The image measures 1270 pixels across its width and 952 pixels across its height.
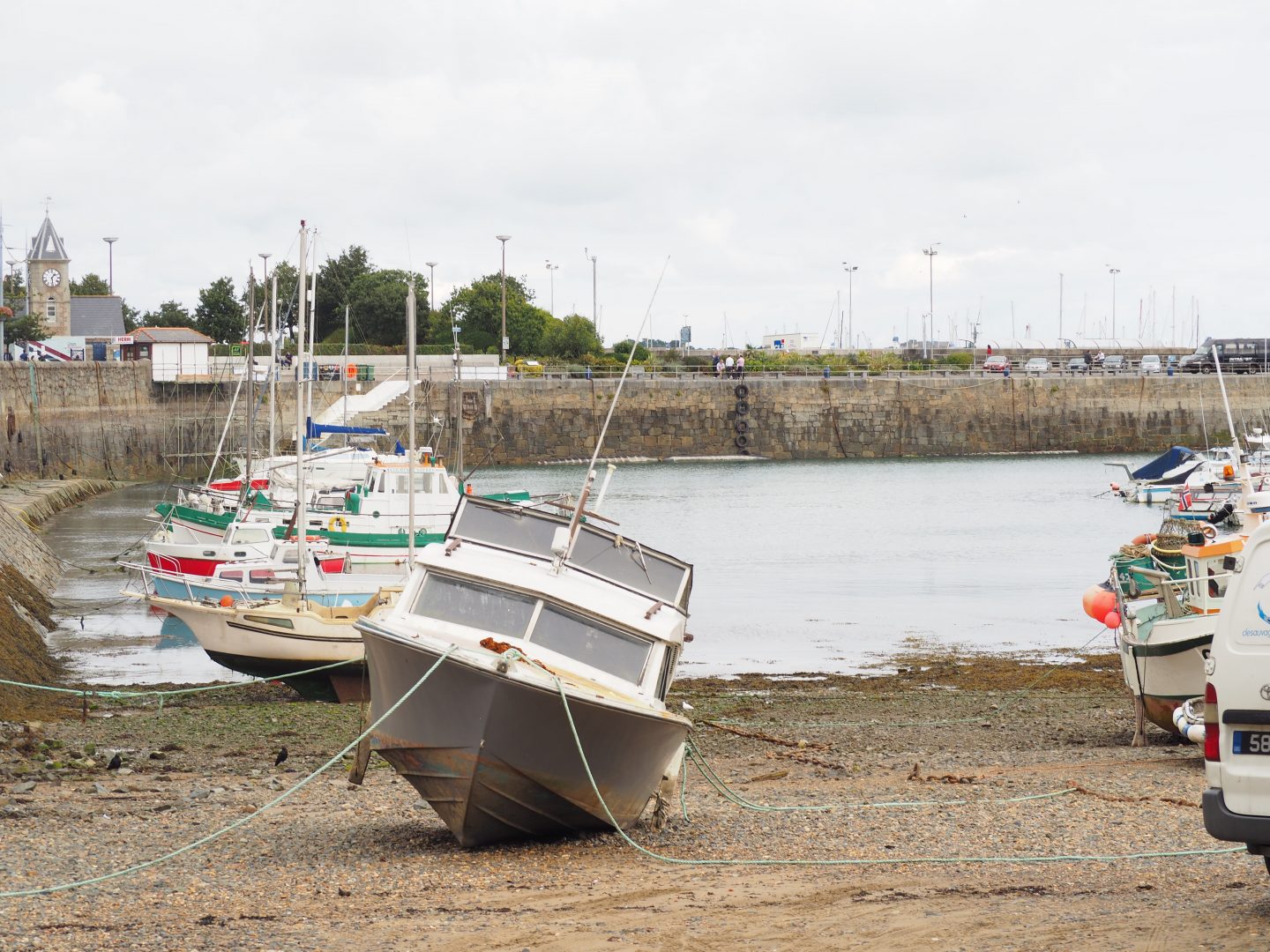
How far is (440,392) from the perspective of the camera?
7500 centimetres

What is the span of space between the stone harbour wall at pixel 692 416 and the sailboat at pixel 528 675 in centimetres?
5700

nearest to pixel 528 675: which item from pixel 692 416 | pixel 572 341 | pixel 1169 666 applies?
pixel 1169 666

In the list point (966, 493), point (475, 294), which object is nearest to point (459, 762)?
point (966, 493)

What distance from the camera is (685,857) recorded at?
32.6 ft

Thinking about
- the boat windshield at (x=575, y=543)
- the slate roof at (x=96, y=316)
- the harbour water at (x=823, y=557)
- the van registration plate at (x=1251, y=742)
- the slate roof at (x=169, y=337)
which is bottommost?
the harbour water at (x=823, y=557)

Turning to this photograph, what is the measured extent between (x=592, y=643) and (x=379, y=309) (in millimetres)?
89278

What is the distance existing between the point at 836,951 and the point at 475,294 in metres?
93.9

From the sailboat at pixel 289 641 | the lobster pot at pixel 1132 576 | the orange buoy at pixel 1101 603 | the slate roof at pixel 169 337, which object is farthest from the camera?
the slate roof at pixel 169 337

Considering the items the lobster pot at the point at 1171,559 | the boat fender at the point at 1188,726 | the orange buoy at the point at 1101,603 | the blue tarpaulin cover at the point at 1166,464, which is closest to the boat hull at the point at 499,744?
the boat fender at the point at 1188,726

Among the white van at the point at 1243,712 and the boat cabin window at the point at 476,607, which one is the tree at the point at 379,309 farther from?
the white van at the point at 1243,712

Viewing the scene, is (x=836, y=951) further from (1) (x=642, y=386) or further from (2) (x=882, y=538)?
(1) (x=642, y=386)

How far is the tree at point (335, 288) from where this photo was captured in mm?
100750

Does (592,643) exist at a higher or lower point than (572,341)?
lower

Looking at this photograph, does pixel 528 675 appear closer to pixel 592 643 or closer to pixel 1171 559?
pixel 592 643
